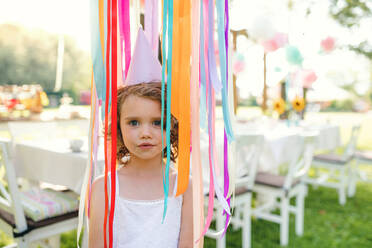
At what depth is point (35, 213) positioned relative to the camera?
1.48 meters

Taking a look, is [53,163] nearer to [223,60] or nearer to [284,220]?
[223,60]

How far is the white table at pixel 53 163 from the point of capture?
5.53 ft

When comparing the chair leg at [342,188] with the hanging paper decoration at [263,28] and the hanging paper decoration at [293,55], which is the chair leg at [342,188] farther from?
the hanging paper decoration at [263,28]

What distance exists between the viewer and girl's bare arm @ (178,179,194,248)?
0.89 meters

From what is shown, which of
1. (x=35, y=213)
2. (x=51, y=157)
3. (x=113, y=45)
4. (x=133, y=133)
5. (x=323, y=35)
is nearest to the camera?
(x=113, y=45)

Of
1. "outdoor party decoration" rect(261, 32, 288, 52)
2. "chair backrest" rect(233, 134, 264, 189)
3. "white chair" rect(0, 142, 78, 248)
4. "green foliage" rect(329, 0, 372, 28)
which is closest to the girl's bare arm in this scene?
"white chair" rect(0, 142, 78, 248)

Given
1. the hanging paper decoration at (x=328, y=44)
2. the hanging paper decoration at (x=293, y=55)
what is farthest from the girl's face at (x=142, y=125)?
the hanging paper decoration at (x=328, y=44)

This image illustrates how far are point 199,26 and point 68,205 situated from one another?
125 cm

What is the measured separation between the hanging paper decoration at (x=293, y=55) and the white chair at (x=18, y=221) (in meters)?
3.13

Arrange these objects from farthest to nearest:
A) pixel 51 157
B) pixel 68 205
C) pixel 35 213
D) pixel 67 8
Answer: pixel 67 8, pixel 51 157, pixel 68 205, pixel 35 213

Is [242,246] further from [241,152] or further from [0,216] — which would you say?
[0,216]

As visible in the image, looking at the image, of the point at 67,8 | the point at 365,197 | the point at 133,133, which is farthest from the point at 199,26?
the point at 365,197

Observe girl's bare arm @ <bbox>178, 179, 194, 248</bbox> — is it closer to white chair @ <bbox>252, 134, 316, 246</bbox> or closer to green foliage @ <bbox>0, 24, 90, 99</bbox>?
white chair @ <bbox>252, 134, 316, 246</bbox>

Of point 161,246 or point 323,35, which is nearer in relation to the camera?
point 161,246
